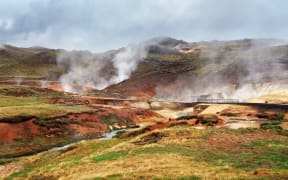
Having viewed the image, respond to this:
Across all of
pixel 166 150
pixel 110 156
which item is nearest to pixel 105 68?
pixel 110 156

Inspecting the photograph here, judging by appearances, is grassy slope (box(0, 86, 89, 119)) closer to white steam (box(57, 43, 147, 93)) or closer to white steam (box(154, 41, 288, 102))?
white steam (box(57, 43, 147, 93))

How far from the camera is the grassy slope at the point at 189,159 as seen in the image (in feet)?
79.8

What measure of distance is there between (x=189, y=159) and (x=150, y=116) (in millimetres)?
56189

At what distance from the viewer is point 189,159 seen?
Answer: 28.5 m

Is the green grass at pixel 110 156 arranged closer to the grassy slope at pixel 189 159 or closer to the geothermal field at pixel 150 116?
the grassy slope at pixel 189 159

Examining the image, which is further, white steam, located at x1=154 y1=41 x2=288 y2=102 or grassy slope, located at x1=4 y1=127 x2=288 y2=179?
white steam, located at x1=154 y1=41 x2=288 y2=102

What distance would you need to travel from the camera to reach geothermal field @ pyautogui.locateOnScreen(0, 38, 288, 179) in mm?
28406

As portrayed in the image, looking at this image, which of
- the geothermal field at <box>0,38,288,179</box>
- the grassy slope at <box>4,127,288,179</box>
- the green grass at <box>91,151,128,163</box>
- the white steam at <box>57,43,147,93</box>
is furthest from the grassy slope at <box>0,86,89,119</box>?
the white steam at <box>57,43,147,93</box>

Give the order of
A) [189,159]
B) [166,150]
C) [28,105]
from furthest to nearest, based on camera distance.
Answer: [28,105] → [166,150] → [189,159]

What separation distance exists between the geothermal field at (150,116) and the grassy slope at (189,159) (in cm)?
8

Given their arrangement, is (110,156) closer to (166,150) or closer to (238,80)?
(166,150)

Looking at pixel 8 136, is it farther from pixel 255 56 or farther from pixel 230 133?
pixel 255 56

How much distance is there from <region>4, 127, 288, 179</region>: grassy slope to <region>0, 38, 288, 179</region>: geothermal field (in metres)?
0.08

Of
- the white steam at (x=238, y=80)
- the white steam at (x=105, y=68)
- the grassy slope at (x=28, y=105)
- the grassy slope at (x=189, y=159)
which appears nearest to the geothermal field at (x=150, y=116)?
the grassy slope at (x=189, y=159)
